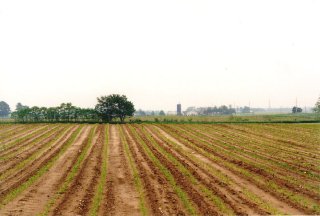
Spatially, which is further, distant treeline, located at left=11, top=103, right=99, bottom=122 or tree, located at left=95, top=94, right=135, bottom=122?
tree, located at left=95, top=94, right=135, bottom=122

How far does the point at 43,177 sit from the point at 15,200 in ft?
14.9

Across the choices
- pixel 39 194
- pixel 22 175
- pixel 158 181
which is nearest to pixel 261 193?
pixel 158 181

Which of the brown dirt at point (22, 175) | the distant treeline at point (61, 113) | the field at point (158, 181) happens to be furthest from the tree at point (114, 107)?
the brown dirt at point (22, 175)

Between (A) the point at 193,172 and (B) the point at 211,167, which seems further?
(B) the point at 211,167

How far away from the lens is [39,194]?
51.1 ft

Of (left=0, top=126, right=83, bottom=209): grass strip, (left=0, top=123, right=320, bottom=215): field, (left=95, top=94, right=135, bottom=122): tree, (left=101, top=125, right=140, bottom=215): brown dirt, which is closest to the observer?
(left=101, top=125, right=140, bottom=215): brown dirt

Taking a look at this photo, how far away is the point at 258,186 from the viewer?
56.5 feet

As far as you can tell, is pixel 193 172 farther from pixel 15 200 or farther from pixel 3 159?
pixel 3 159

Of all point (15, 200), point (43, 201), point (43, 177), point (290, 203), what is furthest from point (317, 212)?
point (43, 177)

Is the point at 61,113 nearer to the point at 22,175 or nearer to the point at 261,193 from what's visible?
the point at 22,175

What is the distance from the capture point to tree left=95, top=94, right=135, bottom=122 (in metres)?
93.4

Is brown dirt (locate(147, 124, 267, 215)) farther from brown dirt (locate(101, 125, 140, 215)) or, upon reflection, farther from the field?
brown dirt (locate(101, 125, 140, 215))

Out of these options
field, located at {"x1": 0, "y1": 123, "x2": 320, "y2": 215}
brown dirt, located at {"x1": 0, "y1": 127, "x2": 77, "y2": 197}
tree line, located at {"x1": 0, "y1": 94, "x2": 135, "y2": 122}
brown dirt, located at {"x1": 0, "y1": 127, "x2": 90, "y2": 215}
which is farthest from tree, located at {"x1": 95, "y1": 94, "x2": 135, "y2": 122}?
brown dirt, located at {"x1": 0, "y1": 127, "x2": 90, "y2": 215}

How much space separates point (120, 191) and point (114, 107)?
78764 millimetres
